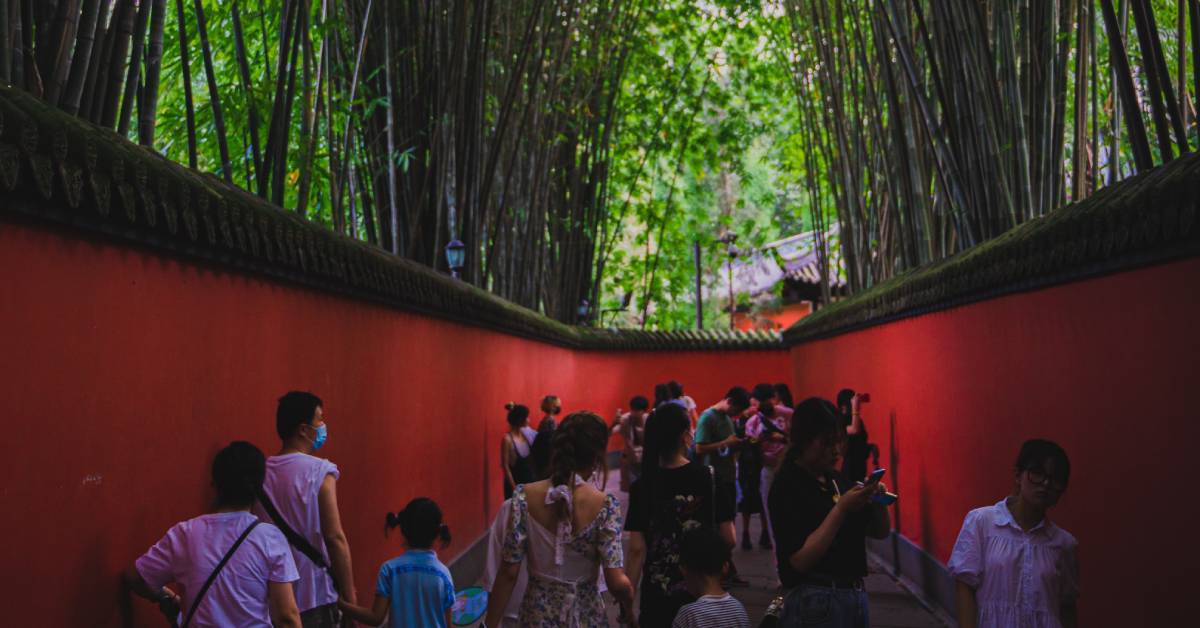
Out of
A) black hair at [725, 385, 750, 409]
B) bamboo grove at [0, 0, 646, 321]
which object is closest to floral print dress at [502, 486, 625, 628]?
bamboo grove at [0, 0, 646, 321]

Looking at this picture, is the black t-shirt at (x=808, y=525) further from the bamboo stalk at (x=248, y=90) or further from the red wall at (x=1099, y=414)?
the bamboo stalk at (x=248, y=90)

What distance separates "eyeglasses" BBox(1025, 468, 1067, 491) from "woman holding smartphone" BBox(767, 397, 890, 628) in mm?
372

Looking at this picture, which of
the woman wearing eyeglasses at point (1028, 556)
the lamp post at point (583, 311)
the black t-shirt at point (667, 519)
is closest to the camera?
the woman wearing eyeglasses at point (1028, 556)

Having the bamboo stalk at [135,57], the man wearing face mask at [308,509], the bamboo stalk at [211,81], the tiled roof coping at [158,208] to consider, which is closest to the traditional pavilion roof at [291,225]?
the tiled roof coping at [158,208]

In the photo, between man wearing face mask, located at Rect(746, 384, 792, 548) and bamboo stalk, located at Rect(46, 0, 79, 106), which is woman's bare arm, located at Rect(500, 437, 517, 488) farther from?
bamboo stalk, located at Rect(46, 0, 79, 106)

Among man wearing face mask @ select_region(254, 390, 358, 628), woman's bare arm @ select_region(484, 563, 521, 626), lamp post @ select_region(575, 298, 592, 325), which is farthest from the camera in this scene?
lamp post @ select_region(575, 298, 592, 325)

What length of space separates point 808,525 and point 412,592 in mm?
1136

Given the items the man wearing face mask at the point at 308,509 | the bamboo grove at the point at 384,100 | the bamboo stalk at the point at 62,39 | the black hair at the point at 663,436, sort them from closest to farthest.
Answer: the bamboo stalk at the point at 62,39, the bamboo grove at the point at 384,100, the man wearing face mask at the point at 308,509, the black hair at the point at 663,436

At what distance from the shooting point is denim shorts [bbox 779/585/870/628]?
8.96 ft

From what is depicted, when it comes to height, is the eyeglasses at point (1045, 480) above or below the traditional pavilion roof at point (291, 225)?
below

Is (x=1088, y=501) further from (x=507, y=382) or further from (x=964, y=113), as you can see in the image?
(x=507, y=382)

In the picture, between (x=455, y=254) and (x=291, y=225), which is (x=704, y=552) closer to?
(x=291, y=225)

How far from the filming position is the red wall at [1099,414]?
2994 millimetres

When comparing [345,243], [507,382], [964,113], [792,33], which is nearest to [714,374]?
[792,33]
